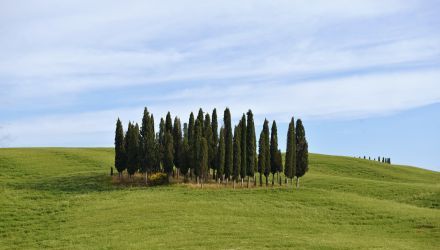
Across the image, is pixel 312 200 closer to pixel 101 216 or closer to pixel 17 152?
pixel 101 216

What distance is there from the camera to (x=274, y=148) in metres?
85.7

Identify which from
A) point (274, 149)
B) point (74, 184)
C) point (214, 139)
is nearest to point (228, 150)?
point (214, 139)

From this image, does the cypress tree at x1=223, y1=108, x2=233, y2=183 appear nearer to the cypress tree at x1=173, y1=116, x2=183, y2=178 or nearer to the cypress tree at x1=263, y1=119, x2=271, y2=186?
the cypress tree at x1=263, y1=119, x2=271, y2=186

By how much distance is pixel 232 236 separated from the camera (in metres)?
46.4

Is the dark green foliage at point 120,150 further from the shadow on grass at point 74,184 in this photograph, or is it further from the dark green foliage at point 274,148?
the dark green foliage at point 274,148

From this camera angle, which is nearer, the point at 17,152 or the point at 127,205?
the point at 127,205

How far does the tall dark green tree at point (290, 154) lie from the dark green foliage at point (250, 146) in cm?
541

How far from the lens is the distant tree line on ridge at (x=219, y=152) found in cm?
8294

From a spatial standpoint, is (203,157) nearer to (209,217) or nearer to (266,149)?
(266,149)

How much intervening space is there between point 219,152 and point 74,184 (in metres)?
23.3

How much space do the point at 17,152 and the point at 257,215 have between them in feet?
257

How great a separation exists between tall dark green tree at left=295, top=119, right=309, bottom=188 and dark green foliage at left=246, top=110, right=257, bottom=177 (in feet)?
24.3

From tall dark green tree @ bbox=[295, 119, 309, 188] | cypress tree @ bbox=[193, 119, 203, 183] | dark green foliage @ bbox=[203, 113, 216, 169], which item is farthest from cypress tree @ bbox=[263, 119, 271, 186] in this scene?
cypress tree @ bbox=[193, 119, 203, 183]

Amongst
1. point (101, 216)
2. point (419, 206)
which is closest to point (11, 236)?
point (101, 216)
